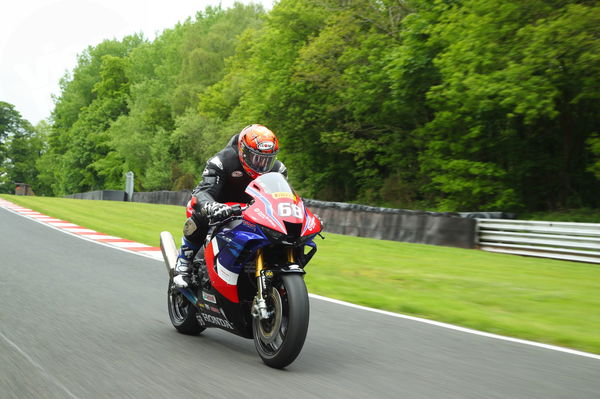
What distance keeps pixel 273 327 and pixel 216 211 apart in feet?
3.14

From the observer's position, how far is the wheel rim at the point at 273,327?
443cm

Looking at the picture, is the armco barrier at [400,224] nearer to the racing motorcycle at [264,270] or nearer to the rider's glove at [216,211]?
the racing motorcycle at [264,270]

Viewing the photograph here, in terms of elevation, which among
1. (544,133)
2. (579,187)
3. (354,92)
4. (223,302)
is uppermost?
(354,92)

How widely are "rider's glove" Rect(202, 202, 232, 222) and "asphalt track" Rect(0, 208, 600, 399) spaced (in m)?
1.04

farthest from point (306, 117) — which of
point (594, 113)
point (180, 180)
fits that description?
point (180, 180)

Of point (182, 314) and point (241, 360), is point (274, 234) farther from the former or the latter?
point (182, 314)

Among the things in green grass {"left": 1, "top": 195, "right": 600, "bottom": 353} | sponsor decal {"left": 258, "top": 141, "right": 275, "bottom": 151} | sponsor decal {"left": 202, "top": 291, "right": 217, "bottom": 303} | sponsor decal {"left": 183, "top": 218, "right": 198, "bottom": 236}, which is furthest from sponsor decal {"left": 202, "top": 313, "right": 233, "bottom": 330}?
green grass {"left": 1, "top": 195, "right": 600, "bottom": 353}

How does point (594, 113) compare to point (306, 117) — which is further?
point (306, 117)

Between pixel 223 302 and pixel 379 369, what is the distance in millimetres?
1250

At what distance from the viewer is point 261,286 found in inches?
177

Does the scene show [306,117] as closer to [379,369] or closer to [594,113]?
[594,113]

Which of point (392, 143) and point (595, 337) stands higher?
point (392, 143)

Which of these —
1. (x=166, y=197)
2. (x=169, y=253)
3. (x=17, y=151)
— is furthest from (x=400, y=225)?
(x=17, y=151)

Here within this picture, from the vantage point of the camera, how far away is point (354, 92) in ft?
103
